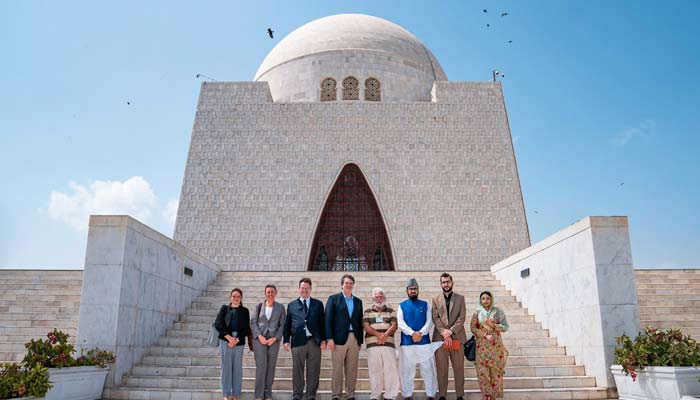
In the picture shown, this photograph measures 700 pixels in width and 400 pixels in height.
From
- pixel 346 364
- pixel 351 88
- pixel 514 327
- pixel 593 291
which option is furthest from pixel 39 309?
pixel 351 88

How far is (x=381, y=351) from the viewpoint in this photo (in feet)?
15.4

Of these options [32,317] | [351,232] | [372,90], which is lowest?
[32,317]

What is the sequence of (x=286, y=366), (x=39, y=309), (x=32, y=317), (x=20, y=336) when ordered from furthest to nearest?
1. (x=39, y=309)
2. (x=32, y=317)
3. (x=20, y=336)
4. (x=286, y=366)

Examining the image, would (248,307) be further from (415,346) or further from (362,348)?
(415,346)

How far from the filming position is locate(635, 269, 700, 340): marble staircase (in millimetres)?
6801

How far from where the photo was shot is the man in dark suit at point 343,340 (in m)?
4.70

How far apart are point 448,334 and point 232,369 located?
1.99 metres

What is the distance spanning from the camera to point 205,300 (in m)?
7.73

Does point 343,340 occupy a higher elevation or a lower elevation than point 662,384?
higher

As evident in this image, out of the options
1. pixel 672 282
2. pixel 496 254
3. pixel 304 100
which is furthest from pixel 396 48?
pixel 672 282

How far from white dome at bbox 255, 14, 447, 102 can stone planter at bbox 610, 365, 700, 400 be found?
11648mm

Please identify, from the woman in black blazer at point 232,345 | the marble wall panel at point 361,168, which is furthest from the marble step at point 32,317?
the marble wall panel at point 361,168

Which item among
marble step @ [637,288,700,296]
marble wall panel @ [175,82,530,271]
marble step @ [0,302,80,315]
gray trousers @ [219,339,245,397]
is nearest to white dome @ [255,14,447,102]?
marble wall panel @ [175,82,530,271]

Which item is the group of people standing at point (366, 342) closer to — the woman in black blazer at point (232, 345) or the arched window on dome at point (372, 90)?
the woman in black blazer at point (232, 345)
